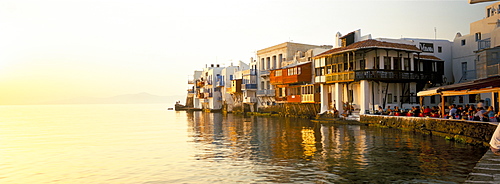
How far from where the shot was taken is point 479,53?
131 feet

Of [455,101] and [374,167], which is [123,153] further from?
[455,101]

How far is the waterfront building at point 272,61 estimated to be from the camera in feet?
238

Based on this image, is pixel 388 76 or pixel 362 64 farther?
pixel 362 64

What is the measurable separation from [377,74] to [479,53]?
10.2m

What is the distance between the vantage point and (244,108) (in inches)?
3332

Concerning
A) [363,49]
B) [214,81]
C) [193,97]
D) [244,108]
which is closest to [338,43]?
[363,49]

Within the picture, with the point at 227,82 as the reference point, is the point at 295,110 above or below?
below

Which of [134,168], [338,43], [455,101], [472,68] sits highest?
[338,43]

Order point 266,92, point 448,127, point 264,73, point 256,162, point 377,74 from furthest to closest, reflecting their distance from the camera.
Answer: point 264,73, point 266,92, point 377,74, point 448,127, point 256,162

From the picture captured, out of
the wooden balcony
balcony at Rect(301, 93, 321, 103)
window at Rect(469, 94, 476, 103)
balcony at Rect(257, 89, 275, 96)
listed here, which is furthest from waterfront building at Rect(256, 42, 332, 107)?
window at Rect(469, 94, 476, 103)

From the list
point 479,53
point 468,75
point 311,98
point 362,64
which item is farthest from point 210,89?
point 479,53

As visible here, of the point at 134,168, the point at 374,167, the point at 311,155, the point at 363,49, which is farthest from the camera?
the point at 363,49

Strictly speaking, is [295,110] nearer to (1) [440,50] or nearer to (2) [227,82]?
(1) [440,50]

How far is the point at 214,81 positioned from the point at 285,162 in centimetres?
8424
